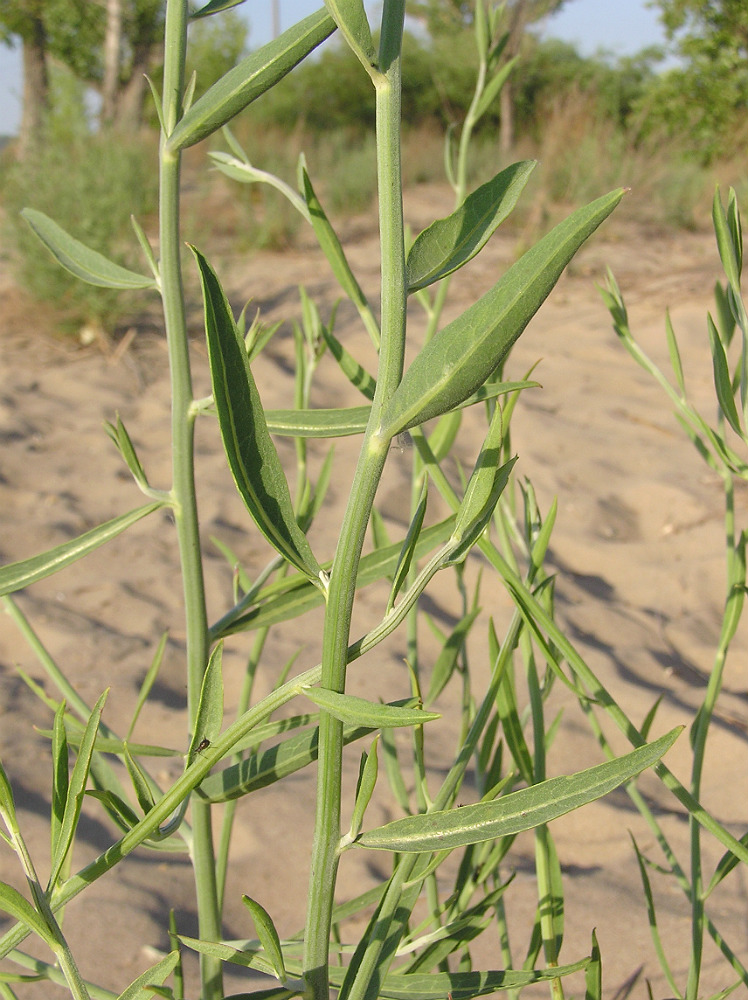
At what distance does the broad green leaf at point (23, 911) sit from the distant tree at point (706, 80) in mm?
6346

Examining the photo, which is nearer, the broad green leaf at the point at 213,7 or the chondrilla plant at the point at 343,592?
the chondrilla plant at the point at 343,592

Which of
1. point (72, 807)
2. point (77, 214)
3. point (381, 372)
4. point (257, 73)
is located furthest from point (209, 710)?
point (77, 214)

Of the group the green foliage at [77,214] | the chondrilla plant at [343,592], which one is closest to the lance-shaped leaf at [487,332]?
the chondrilla plant at [343,592]

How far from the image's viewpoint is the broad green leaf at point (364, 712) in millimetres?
300

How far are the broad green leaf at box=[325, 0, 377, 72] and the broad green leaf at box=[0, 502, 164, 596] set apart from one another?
27 cm

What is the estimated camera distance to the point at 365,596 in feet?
6.65

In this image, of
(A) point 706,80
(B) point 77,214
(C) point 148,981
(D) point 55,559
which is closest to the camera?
(C) point 148,981

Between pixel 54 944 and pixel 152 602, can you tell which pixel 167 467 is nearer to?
pixel 152 602

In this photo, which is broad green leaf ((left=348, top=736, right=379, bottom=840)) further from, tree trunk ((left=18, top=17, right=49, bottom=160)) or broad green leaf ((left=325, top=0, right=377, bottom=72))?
tree trunk ((left=18, top=17, right=49, bottom=160))

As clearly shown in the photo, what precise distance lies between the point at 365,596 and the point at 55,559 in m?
1.56

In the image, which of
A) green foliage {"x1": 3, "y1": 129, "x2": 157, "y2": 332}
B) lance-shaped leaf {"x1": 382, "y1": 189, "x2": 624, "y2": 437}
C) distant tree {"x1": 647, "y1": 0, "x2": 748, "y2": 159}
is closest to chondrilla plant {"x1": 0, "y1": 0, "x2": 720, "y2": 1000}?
lance-shaped leaf {"x1": 382, "y1": 189, "x2": 624, "y2": 437}

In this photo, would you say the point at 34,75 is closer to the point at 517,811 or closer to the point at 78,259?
the point at 78,259

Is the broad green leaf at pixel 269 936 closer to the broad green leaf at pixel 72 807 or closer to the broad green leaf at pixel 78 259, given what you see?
the broad green leaf at pixel 72 807

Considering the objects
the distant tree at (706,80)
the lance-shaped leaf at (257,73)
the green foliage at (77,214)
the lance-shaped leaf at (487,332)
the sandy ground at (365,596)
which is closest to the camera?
the lance-shaped leaf at (487,332)
